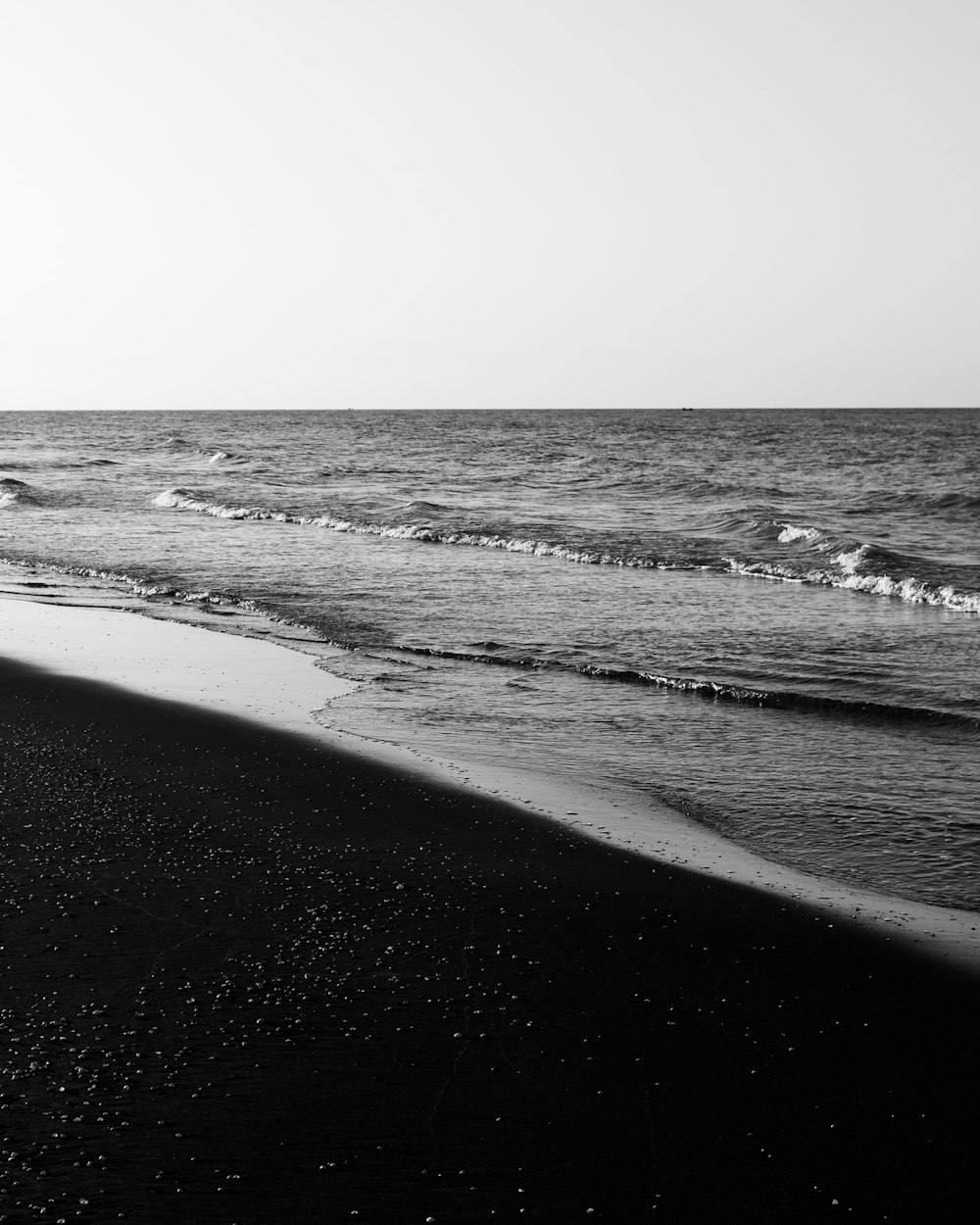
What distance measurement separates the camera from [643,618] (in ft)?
44.3

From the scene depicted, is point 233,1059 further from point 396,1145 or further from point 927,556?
point 927,556

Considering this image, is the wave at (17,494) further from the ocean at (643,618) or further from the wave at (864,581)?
the wave at (864,581)

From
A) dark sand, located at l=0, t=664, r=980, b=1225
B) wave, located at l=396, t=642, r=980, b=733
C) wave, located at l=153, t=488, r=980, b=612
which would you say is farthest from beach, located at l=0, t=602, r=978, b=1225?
wave, located at l=153, t=488, r=980, b=612

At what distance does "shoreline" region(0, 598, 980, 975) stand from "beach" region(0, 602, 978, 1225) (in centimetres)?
17

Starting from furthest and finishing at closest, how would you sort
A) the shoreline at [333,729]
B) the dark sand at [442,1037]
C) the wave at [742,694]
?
the wave at [742,694] < the shoreline at [333,729] < the dark sand at [442,1037]

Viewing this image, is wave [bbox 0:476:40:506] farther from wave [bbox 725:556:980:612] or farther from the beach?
the beach

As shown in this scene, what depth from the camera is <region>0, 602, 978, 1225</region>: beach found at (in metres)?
3.30

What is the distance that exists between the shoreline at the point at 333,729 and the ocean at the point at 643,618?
0.65ft

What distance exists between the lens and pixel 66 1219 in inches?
121

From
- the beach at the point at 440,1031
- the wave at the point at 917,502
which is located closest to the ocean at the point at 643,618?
the wave at the point at 917,502

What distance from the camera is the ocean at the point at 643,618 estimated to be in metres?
7.28

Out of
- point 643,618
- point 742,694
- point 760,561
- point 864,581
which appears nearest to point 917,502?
point 760,561

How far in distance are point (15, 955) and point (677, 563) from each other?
15013 millimetres

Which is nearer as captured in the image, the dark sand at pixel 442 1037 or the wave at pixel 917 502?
the dark sand at pixel 442 1037
